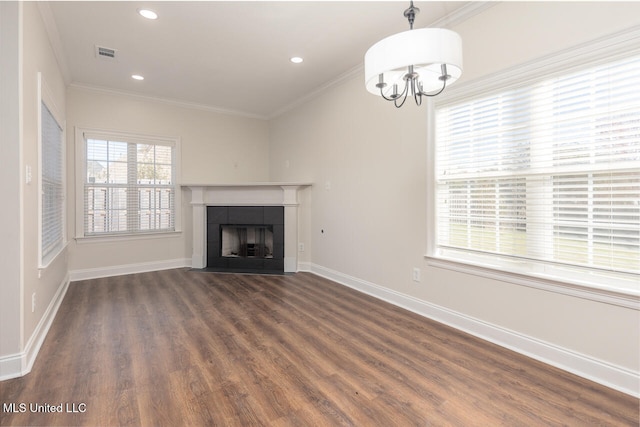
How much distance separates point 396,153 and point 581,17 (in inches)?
68.6

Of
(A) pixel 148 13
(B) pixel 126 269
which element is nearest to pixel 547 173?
(A) pixel 148 13

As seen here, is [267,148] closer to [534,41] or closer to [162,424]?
[534,41]

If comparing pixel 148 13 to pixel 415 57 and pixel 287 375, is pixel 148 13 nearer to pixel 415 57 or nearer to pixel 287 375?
pixel 415 57

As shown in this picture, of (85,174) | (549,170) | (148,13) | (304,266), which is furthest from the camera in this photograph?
(304,266)

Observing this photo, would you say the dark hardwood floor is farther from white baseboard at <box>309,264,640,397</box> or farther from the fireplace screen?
the fireplace screen

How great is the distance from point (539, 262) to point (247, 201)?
13.2 feet

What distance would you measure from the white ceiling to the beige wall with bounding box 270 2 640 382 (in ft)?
1.56

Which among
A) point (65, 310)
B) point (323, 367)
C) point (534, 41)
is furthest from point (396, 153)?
point (65, 310)

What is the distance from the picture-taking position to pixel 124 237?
4848mm

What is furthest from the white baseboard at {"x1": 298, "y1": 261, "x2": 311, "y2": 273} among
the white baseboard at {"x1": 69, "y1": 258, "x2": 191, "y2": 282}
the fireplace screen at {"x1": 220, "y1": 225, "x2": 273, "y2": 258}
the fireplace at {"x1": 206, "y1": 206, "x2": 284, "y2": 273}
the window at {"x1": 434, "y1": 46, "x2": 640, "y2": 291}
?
the window at {"x1": 434, "y1": 46, "x2": 640, "y2": 291}

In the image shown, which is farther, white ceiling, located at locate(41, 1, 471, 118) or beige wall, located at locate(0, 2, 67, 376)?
white ceiling, located at locate(41, 1, 471, 118)

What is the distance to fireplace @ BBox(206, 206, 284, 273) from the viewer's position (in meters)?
5.10

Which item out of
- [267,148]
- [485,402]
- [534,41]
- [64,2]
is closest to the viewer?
A: [485,402]

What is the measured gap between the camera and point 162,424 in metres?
1.62
